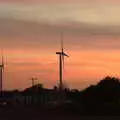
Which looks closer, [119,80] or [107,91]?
[107,91]

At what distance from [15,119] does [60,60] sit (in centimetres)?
4422

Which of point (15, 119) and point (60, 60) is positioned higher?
point (60, 60)

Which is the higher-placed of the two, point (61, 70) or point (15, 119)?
point (61, 70)

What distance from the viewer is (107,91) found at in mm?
132875

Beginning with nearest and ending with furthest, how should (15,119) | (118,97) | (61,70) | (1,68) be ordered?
1. (15,119)
2. (61,70)
3. (118,97)
4. (1,68)

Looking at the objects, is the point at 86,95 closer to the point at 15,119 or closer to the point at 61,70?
the point at 61,70

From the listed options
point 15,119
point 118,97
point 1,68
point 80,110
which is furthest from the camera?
point 1,68

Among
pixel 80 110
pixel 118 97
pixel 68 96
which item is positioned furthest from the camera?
pixel 68 96

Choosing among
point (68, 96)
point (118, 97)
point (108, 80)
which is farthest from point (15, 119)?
point (68, 96)

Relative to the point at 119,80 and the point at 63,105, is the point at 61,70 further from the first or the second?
the point at 119,80

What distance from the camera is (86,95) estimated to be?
132 meters

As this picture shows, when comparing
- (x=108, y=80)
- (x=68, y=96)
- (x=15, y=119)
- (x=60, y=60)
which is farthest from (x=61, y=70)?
(x=68, y=96)

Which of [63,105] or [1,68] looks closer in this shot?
[63,105]

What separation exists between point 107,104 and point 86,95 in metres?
6.38
